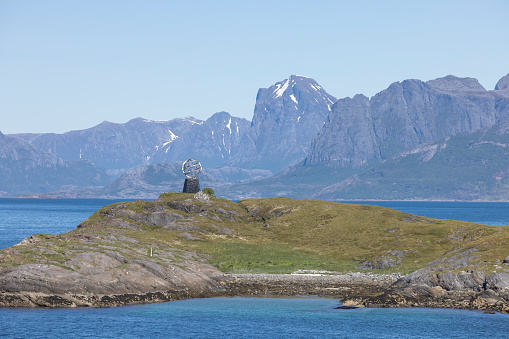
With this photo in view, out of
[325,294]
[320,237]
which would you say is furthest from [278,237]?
[325,294]

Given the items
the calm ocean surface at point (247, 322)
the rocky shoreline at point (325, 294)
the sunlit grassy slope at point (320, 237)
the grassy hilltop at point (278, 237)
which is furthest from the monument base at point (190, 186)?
the calm ocean surface at point (247, 322)

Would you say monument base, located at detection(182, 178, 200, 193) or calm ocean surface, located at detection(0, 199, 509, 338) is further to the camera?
monument base, located at detection(182, 178, 200, 193)

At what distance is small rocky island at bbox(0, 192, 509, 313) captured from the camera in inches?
3570

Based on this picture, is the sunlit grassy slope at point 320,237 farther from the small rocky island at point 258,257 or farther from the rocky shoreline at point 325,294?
the rocky shoreline at point 325,294

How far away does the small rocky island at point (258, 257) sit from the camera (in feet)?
298

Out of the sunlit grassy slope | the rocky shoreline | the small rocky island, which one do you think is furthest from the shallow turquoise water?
the sunlit grassy slope

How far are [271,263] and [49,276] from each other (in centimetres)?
4497

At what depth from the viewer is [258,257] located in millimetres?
127062

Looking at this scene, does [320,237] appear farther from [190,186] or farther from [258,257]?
[190,186]

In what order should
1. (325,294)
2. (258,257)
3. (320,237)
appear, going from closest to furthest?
(325,294) < (258,257) < (320,237)

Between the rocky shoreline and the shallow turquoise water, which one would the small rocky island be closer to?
the rocky shoreline

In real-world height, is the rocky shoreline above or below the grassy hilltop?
below

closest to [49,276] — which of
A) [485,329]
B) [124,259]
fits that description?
[124,259]

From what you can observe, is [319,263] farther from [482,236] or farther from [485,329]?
[485,329]
